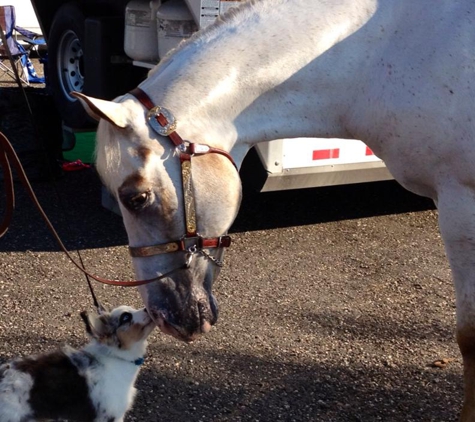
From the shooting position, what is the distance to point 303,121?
3154 millimetres

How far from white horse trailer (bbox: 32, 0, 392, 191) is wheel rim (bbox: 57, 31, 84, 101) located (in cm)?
5

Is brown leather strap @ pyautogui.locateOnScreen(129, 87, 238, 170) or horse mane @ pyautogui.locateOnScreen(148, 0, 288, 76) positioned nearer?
brown leather strap @ pyautogui.locateOnScreen(129, 87, 238, 170)

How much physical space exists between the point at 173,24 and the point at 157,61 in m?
0.40

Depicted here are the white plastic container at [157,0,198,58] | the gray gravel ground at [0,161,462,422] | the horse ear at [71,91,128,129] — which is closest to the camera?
the horse ear at [71,91,128,129]

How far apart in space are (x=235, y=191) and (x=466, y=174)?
0.83m

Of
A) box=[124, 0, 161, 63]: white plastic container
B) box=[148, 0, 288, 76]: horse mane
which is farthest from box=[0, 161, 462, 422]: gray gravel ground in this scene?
box=[148, 0, 288, 76]: horse mane

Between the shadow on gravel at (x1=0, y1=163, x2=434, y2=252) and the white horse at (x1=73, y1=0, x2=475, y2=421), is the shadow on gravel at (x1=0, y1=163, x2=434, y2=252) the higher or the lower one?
the lower one

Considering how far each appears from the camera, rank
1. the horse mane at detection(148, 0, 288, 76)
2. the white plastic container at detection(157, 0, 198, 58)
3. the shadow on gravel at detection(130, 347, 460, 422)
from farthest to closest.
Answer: the white plastic container at detection(157, 0, 198, 58) → the shadow on gravel at detection(130, 347, 460, 422) → the horse mane at detection(148, 0, 288, 76)

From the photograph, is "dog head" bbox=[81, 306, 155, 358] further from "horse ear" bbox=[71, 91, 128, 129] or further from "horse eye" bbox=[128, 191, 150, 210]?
"horse ear" bbox=[71, 91, 128, 129]

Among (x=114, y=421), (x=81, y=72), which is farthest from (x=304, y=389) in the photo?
(x=81, y=72)

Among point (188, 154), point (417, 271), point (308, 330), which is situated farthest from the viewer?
point (417, 271)

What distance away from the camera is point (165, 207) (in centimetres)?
288

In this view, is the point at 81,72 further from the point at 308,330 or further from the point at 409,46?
the point at 409,46

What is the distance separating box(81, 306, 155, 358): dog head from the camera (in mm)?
3631
